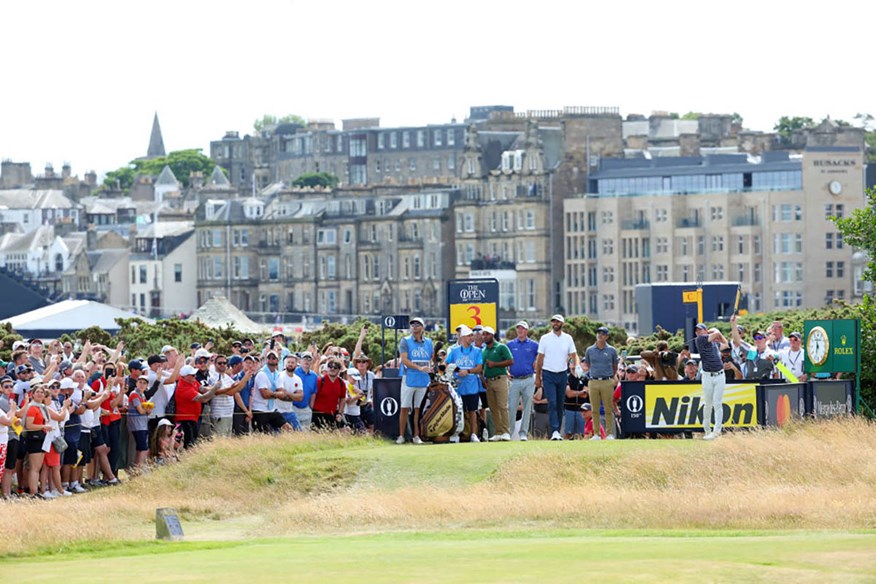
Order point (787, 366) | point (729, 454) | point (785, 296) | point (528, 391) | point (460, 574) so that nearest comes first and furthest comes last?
point (460, 574) → point (729, 454) → point (528, 391) → point (787, 366) → point (785, 296)

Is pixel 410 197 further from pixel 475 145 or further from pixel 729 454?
pixel 729 454

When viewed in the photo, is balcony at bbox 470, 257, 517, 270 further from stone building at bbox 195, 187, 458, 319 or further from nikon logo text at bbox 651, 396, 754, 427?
nikon logo text at bbox 651, 396, 754, 427

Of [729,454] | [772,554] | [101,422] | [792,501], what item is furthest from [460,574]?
[101,422]

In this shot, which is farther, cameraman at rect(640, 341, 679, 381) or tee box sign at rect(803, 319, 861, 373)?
tee box sign at rect(803, 319, 861, 373)

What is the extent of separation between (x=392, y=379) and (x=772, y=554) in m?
12.6

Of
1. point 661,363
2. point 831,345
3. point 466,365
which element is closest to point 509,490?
point 466,365

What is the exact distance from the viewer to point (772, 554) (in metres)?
23.8

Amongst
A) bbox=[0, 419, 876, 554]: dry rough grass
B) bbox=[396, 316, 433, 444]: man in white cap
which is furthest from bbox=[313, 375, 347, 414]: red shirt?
bbox=[396, 316, 433, 444]: man in white cap

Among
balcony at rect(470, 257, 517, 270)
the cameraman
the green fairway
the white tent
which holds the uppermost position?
balcony at rect(470, 257, 517, 270)

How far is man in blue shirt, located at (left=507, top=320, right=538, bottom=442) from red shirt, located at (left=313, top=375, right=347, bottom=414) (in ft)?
9.39

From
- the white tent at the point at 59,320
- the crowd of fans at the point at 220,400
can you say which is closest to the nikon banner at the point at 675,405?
the crowd of fans at the point at 220,400

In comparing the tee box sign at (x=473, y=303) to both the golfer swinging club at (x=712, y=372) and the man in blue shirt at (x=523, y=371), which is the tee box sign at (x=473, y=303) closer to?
the man in blue shirt at (x=523, y=371)

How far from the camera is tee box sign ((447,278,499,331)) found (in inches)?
1679

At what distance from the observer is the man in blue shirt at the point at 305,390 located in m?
36.2
